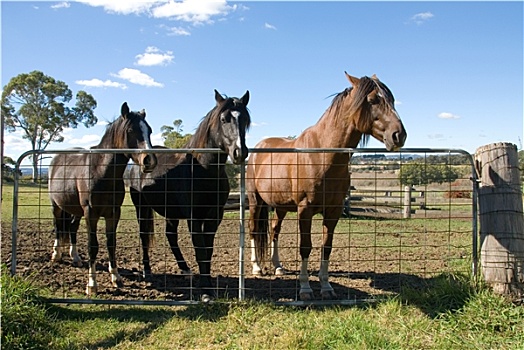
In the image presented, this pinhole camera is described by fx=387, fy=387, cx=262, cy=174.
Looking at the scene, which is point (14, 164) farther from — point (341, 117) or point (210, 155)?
point (341, 117)

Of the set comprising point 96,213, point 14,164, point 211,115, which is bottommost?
point 96,213

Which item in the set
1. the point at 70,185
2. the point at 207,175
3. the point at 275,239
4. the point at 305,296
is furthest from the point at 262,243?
the point at 70,185

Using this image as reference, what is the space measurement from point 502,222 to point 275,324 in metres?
2.56

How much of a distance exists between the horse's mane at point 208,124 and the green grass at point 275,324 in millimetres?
1971

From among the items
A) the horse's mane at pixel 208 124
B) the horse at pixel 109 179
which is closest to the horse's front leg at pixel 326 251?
the horse's mane at pixel 208 124

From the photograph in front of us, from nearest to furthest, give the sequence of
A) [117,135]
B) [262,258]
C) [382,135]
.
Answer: [382,135] → [117,135] → [262,258]

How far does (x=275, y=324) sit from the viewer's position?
11.7 ft

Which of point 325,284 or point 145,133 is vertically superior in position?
point 145,133

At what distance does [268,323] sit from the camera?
358cm

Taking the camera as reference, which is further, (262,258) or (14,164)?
(262,258)

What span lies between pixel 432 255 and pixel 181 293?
4.45m

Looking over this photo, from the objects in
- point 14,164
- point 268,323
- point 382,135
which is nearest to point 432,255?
point 382,135

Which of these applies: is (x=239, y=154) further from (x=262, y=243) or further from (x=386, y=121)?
(x=262, y=243)

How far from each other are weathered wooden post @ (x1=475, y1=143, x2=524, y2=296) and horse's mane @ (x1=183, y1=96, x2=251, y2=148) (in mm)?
2728
